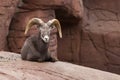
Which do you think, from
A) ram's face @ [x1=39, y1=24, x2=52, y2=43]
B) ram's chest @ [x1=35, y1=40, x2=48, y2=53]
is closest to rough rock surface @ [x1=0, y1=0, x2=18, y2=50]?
ram's chest @ [x1=35, y1=40, x2=48, y2=53]

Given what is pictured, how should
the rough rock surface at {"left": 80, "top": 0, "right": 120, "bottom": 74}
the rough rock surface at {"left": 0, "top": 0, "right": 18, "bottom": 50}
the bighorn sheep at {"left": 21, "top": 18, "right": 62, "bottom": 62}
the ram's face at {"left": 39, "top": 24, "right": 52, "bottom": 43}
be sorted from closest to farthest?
the ram's face at {"left": 39, "top": 24, "right": 52, "bottom": 43} → the bighorn sheep at {"left": 21, "top": 18, "right": 62, "bottom": 62} → the rough rock surface at {"left": 0, "top": 0, "right": 18, "bottom": 50} → the rough rock surface at {"left": 80, "top": 0, "right": 120, "bottom": 74}

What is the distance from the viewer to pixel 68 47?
630 inches

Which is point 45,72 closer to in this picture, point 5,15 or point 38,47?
point 38,47

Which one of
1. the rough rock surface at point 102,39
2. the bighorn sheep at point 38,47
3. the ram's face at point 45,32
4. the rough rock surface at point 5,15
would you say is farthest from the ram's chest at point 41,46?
the rough rock surface at point 102,39

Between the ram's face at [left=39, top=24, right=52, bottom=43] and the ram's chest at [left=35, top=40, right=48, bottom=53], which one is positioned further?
the ram's chest at [left=35, top=40, right=48, bottom=53]

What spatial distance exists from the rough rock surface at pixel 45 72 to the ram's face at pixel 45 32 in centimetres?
49

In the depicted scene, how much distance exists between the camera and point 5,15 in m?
12.4

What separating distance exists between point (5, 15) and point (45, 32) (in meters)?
4.63

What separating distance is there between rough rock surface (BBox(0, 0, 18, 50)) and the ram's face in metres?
4.28

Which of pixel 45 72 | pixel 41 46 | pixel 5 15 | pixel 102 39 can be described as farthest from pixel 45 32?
pixel 102 39

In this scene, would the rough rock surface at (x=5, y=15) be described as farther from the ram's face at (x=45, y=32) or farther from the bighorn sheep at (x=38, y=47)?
the ram's face at (x=45, y=32)

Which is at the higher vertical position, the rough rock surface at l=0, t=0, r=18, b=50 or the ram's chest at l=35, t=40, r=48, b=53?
the rough rock surface at l=0, t=0, r=18, b=50

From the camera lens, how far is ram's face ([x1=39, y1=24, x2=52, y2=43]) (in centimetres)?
795

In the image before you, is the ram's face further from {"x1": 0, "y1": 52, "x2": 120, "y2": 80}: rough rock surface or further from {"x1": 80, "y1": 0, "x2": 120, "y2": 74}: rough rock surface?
{"x1": 80, "y1": 0, "x2": 120, "y2": 74}: rough rock surface
